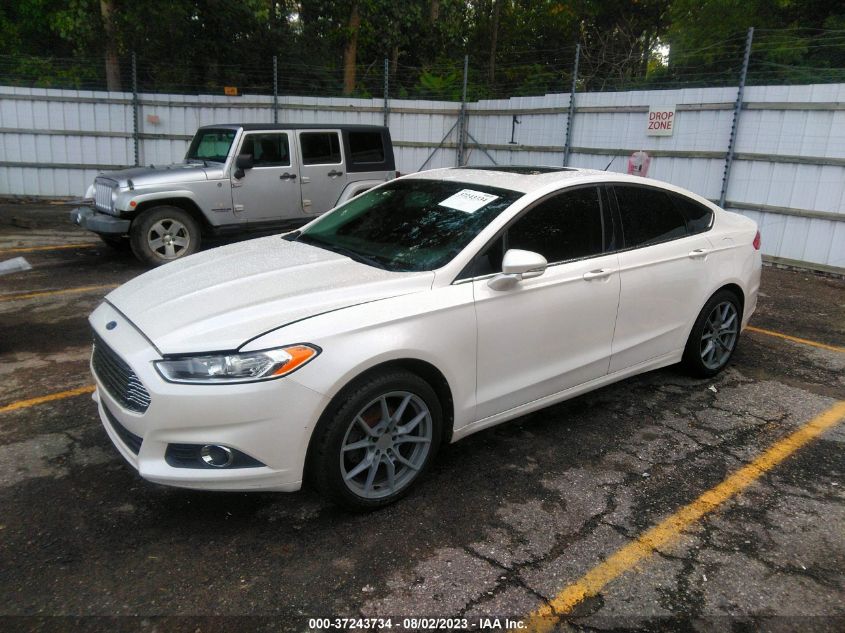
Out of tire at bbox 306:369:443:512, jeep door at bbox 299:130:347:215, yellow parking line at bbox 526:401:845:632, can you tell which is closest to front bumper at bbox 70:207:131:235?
jeep door at bbox 299:130:347:215

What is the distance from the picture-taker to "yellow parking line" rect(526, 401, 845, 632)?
8.54ft

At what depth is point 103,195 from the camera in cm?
823

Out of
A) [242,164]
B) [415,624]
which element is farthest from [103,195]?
[415,624]

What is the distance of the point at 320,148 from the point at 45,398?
572 centimetres

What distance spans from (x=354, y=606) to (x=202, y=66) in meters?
19.7

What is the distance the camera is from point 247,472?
2801 mm

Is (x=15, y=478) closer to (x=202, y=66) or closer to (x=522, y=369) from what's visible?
(x=522, y=369)

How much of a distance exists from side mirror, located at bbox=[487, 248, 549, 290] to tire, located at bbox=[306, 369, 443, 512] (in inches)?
26.9

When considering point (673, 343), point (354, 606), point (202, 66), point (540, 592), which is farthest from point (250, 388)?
point (202, 66)

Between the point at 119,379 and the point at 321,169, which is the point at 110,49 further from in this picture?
the point at 119,379

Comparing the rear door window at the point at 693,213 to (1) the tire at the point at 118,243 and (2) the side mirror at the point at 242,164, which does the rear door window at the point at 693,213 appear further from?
(1) the tire at the point at 118,243

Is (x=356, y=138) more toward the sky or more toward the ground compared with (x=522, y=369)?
more toward the sky

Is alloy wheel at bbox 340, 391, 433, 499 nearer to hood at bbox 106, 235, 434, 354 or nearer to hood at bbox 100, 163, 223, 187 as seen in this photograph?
hood at bbox 106, 235, 434, 354

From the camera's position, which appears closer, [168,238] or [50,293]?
[50,293]
